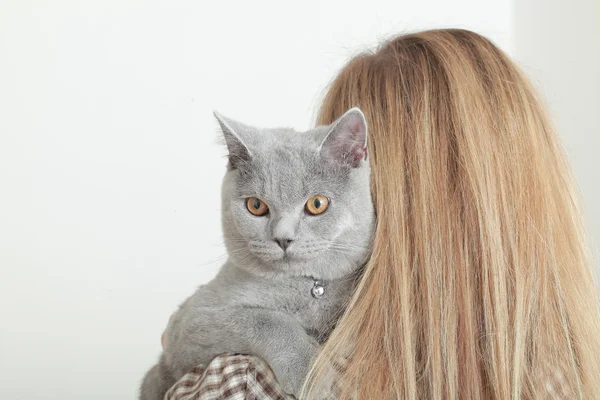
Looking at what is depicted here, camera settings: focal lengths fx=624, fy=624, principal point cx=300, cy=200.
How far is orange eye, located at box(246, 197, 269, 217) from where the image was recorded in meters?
0.98

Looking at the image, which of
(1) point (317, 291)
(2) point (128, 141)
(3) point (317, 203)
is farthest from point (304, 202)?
(2) point (128, 141)

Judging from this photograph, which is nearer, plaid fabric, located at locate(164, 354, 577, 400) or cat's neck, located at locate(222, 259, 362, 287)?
plaid fabric, located at locate(164, 354, 577, 400)

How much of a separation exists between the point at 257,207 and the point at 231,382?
0.89 feet

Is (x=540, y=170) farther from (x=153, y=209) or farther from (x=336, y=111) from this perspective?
(x=153, y=209)

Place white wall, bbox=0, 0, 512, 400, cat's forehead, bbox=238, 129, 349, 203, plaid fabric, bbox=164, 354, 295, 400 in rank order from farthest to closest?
white wall, bbox=0, 0, 512, 400
cat's forehead, bbox=238, 129, 349, 203
plaid fabric, bbox=164, 354, 295, 400

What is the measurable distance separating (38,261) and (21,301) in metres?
0.14

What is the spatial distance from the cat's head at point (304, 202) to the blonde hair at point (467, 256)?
1.8 inches

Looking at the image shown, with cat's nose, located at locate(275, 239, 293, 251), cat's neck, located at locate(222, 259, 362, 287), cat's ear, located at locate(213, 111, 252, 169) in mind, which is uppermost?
cat's ear, located at locate(213, 111, 252, 169)

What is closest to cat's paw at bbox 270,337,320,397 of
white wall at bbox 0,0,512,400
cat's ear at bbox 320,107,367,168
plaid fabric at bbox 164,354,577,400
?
plaid fabric at bbox 164,354,577,400

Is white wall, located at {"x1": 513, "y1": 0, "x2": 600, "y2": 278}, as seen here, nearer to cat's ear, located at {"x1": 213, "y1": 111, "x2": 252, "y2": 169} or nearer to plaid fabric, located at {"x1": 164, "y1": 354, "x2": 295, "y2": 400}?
cat's ear, located at {"x1": 213, "y1": 111, "x2": 252, "y2": 169}

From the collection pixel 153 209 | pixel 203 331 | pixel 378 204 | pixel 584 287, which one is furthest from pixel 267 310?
pixel 153 209

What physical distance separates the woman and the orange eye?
7.1 inches

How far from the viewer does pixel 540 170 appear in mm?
991

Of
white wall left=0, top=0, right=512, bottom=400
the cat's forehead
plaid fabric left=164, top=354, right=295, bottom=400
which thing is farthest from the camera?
white wall left=0, top=0, right=512, bottom=400
